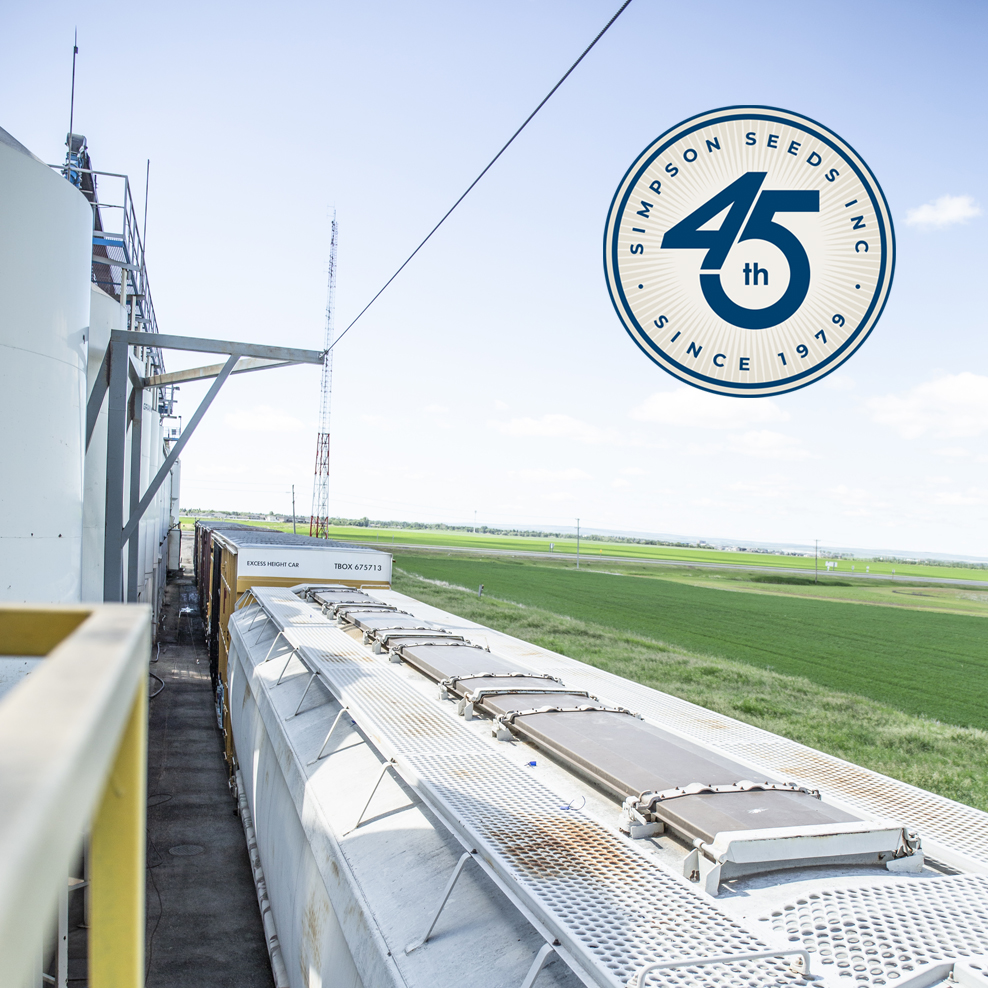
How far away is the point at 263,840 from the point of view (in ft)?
26.1

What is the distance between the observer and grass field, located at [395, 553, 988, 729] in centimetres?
2351

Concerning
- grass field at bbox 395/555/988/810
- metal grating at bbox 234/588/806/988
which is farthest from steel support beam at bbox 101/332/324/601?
grass field at bbox 395/555/988/810

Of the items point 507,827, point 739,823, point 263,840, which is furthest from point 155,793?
point 739,823

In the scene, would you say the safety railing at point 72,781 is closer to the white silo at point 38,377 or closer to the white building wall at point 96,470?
the white silo at point 38,377

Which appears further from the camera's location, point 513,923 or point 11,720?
point 513,923

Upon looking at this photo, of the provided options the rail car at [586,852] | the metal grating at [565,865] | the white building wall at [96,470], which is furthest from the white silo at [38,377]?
the white building wall at [96,470]

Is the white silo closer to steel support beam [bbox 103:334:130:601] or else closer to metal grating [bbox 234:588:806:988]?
metal grating [bbox 234:588:806:988]

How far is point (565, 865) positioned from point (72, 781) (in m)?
3.39

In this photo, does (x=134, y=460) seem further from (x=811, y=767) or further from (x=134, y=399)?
(x=811, y=767)

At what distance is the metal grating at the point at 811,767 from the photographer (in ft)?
15.2

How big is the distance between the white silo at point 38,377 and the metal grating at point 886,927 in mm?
6434

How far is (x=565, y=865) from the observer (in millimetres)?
3668

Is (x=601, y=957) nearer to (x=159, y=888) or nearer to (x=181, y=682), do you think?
(x=159, y=888)

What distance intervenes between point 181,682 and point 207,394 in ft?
28.9
